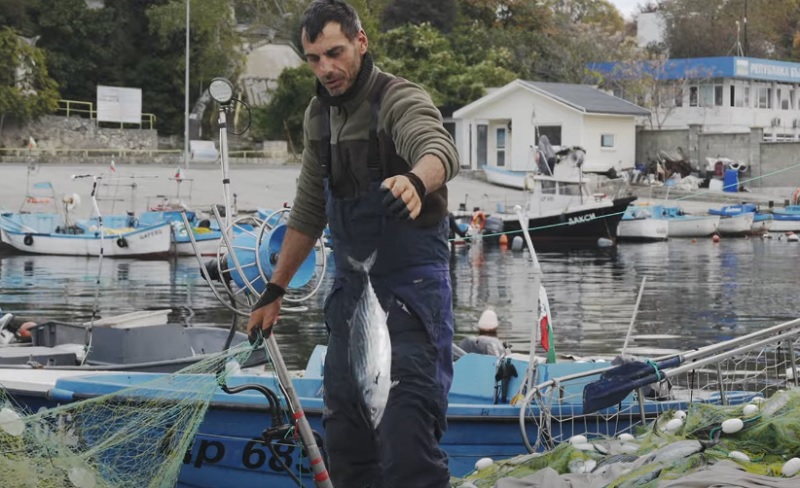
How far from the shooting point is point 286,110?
4812 cm

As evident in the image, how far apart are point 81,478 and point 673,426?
3028 millimetres

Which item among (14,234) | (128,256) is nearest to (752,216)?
(128,256)

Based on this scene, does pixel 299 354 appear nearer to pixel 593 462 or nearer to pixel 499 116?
pixel 593 462

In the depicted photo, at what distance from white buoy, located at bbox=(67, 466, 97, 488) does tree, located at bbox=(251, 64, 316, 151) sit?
41.6 metres

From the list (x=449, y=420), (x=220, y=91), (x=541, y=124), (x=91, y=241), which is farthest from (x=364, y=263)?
(x=541, y=124)

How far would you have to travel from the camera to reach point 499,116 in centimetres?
4906

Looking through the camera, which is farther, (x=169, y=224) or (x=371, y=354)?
(x=169, y=224)

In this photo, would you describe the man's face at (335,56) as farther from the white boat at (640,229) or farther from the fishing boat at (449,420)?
the white boat at (640,229)

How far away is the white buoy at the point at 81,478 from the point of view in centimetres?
528

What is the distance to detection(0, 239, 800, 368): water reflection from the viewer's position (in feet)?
55.5

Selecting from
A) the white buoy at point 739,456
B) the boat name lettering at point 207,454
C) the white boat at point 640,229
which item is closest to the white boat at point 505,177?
the white boat at point 640,229

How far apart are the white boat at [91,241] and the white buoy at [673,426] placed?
948 inches

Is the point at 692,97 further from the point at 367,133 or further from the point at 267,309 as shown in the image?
the point at 367,133

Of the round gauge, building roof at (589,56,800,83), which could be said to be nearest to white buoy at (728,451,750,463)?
the round gauge
